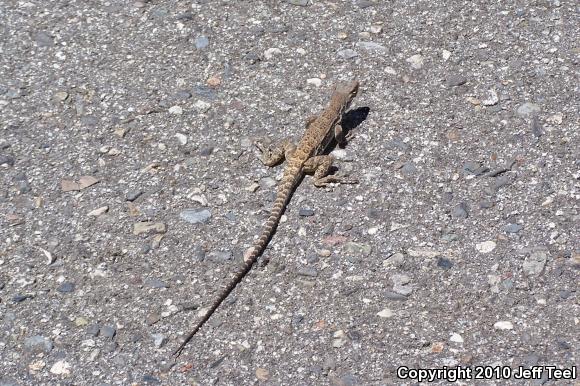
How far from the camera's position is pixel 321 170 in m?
6.41

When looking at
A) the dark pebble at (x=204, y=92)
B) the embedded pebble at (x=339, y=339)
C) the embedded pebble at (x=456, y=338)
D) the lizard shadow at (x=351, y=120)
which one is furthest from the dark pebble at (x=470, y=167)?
the dark pebble at (x=204, y=92)

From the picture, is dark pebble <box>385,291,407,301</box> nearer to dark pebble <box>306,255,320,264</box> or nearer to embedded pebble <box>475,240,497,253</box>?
dark pebble <box>306,255,320,264</box>

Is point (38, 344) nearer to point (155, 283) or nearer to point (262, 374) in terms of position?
point (155, 283)

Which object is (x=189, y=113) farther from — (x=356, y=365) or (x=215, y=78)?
(x=356, y=365)

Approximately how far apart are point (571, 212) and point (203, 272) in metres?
2.64

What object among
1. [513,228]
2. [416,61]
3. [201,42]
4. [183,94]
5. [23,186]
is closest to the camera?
[513,228]

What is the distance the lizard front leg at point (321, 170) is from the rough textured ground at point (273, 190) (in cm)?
7

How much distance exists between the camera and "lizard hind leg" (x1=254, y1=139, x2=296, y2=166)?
6.52 metres

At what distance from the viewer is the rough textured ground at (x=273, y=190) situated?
17.4 feet

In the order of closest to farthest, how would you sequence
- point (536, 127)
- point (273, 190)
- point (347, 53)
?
point (273, 190)
point (536, 127)
point (347, 53)

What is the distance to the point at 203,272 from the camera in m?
5.80

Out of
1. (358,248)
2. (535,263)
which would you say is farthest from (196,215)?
(535,263)

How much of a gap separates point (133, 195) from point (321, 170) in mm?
1447

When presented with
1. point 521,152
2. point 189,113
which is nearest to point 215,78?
point 189,113
